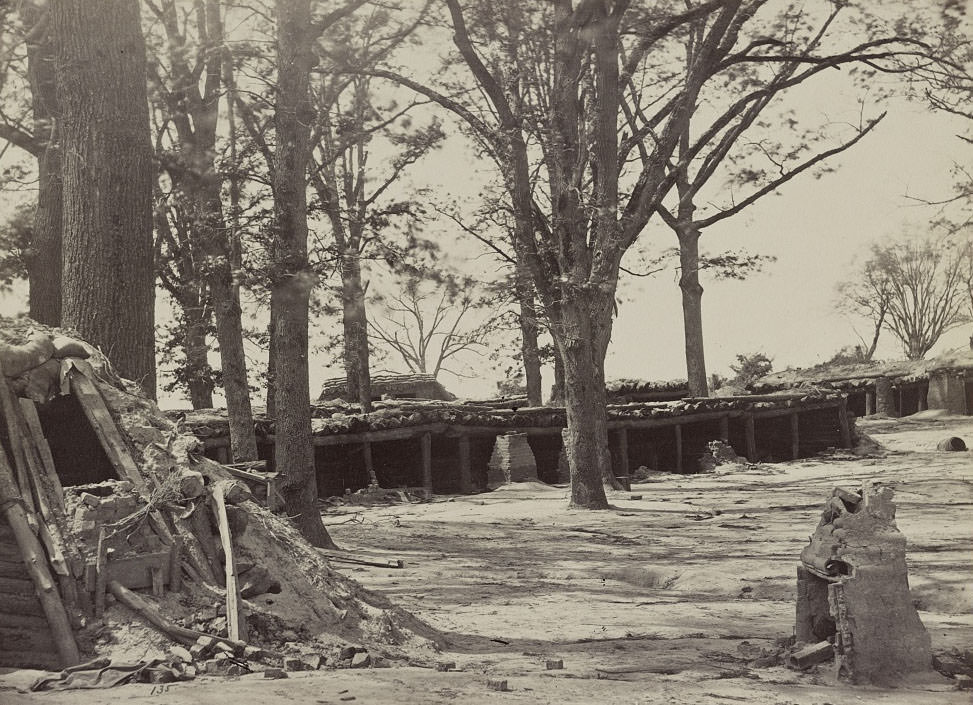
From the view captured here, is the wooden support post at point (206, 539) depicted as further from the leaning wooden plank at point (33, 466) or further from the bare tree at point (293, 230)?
the bare tree at point (293, 230)

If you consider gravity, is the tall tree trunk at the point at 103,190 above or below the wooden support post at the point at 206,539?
above

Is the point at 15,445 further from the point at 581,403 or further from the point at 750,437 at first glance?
the point at 750,437

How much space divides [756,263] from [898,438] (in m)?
6.25

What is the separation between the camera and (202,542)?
6.25 metres

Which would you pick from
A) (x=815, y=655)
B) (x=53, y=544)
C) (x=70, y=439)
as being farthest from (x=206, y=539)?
(x=815, y=655)

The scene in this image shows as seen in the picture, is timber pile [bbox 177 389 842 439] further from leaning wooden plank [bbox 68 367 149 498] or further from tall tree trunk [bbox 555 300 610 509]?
leaning wooden plank [bbox 68 367 149 498]

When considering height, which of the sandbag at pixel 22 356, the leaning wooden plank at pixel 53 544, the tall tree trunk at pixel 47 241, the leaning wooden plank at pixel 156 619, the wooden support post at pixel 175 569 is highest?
the tall tree trunk at pixel 47 241

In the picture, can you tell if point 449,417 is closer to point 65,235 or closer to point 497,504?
point 497,504

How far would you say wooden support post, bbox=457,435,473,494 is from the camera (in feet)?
61.2

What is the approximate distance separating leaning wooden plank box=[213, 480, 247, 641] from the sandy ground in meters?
0.60

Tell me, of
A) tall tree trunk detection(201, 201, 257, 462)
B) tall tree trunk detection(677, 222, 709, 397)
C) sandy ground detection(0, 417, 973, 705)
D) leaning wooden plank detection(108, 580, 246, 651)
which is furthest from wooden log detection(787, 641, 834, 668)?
tall tree trunk detection(677, 222, 709, 397)

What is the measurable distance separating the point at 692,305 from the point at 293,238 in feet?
44.7

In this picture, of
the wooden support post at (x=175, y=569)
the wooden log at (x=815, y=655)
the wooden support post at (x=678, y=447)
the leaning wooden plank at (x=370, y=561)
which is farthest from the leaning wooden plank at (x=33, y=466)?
the wooden support post at (x=678, y=447)

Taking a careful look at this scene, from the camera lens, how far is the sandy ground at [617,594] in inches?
203
